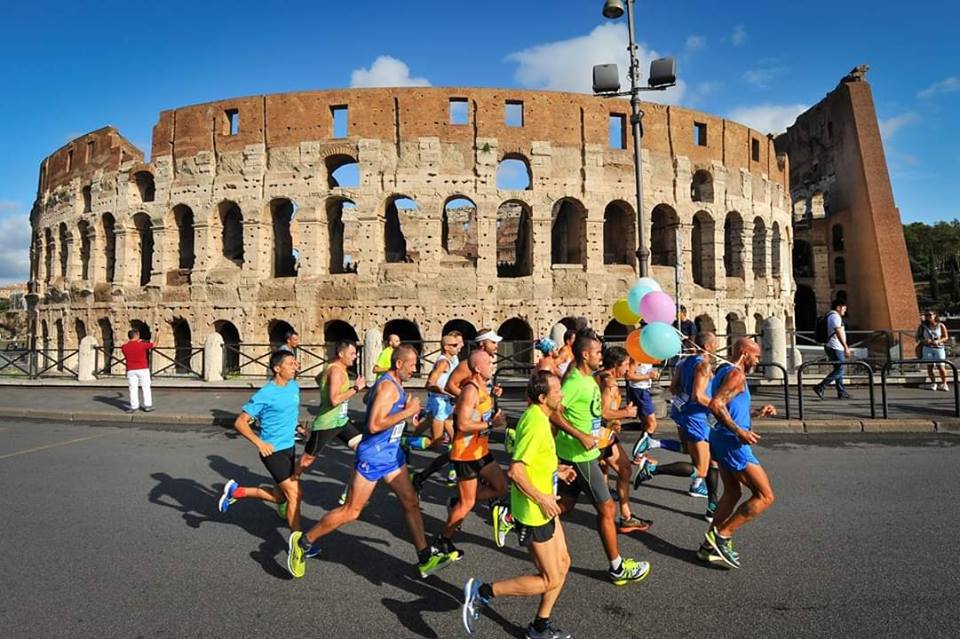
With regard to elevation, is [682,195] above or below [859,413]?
above

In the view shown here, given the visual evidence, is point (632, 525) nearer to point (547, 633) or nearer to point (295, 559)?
point (547, 633)

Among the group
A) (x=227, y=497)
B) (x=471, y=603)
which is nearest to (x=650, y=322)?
(x=471, y=603)

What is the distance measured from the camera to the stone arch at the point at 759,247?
22.3 metres

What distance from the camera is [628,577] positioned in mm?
3391

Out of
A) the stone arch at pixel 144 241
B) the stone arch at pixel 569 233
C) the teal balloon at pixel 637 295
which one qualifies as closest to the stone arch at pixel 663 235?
the stone arch at pixel 569 233

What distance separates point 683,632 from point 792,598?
0.89 m

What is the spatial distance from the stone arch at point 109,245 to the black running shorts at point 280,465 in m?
21.5

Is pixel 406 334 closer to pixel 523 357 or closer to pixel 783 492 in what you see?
pixel 523 357

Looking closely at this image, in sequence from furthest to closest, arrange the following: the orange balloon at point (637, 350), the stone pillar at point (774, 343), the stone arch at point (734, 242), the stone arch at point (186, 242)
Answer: the stone arch at point (734, 242), the stone arch at point (186, 242), the stone pillar at point (774, 343), the orange balloon at point (637, 350)

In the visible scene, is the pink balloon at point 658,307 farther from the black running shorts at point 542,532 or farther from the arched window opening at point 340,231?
the arched window opening at point 340,231

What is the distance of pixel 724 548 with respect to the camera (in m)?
3.62

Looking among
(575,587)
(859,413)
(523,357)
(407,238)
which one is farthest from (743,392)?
(407,238)

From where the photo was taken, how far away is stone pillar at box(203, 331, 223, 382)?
13820 millimetres

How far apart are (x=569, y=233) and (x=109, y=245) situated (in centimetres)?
1980
